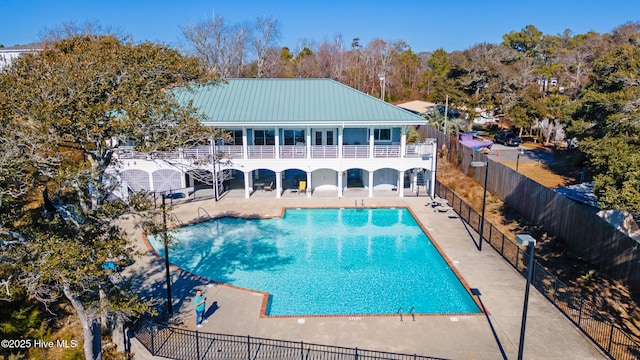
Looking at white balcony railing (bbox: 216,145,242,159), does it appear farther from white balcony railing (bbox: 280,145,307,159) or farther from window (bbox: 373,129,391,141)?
window (bbox: 373,129,391,141)

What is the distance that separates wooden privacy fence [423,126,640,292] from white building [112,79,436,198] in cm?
508

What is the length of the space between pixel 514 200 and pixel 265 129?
641 inches

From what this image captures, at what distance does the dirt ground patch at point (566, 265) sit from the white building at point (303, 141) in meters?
3.52

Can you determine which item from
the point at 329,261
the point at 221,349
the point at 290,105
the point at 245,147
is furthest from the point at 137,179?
the point at 221,349

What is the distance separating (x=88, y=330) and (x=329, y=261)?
1088 centimetres

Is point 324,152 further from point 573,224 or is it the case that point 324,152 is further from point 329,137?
point 573,224

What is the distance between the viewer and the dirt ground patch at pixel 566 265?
14398 millimetres

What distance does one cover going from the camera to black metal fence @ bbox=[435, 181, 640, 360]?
40.0 feet

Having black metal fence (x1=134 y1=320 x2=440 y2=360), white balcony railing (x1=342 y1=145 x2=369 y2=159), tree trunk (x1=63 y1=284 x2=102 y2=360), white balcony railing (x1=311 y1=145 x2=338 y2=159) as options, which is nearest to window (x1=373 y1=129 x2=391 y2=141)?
white balcony railing (x1=342 y1=145 x2=369 y2=159)

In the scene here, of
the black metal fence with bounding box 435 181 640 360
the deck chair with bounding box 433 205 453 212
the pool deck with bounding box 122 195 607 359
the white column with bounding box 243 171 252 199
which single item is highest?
the white column with bounding box 243 171 252 199

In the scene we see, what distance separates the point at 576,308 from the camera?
14508 mm

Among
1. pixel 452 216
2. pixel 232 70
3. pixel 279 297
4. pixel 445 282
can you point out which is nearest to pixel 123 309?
pixel 279 297

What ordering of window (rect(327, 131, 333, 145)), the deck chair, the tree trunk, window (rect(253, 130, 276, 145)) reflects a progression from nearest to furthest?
the tree trunk < the deck chair < window (rect(253, 130, 276, 145)) < window (rect(327, 131, 333, 145))

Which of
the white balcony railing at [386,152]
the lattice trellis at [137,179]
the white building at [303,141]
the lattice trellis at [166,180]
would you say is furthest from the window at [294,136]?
the lattice trellis at [137,179]
